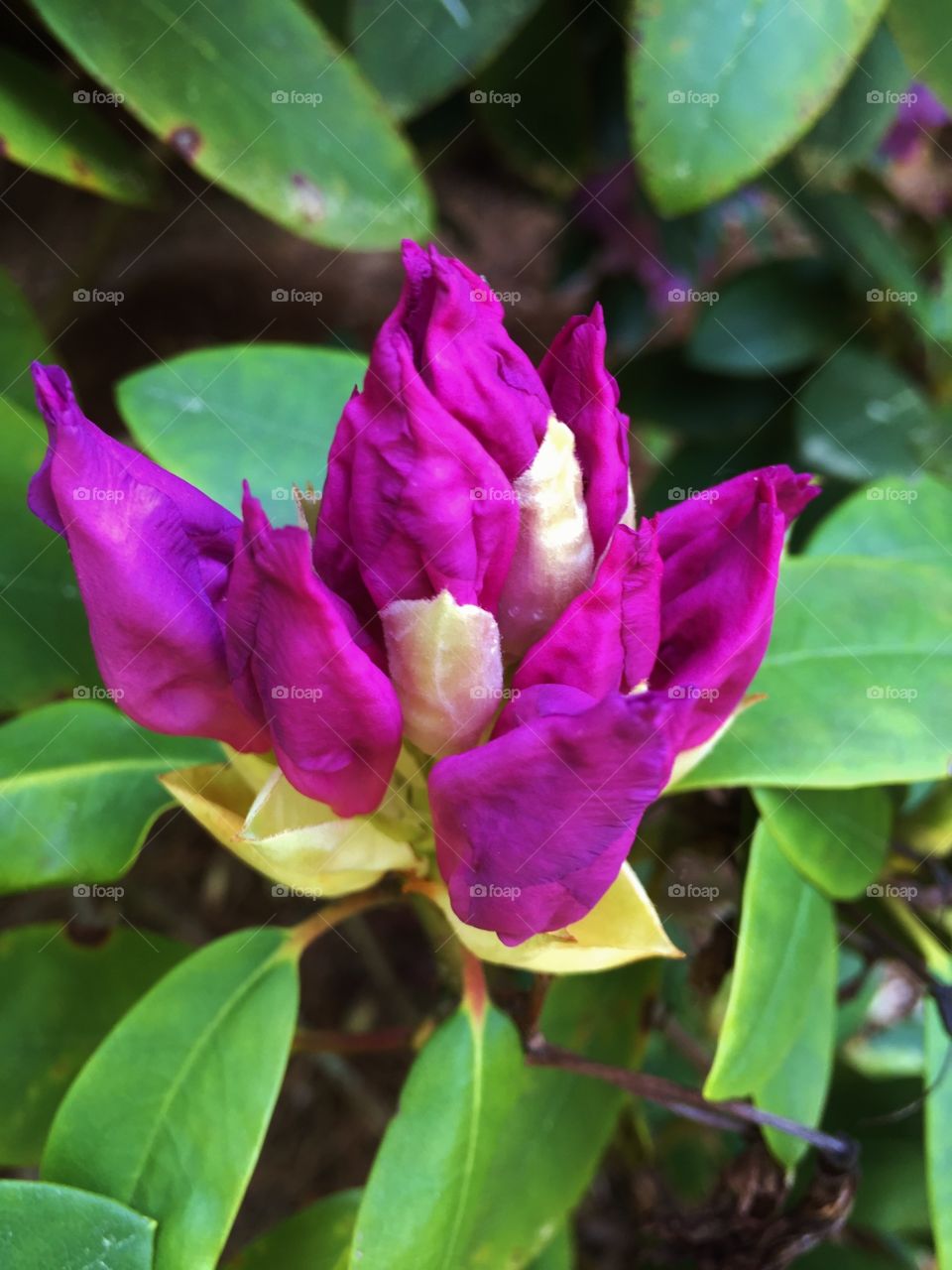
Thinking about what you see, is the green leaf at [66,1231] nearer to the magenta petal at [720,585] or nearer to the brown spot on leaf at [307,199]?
the magenta petal at [720,585]

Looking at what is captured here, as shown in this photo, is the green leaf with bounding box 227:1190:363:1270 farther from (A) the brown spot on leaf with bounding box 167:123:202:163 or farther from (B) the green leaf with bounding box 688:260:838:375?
(B) the green leaf with bounding box 688:260:838:375

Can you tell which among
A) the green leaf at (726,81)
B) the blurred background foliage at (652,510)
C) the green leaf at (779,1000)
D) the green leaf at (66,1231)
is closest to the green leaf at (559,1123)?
the blurred background foliage at (652,510)

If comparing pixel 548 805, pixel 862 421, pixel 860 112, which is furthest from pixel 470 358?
pixel 860 112

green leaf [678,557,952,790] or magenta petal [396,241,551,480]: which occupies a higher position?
magenta petal [396,241,551,480]

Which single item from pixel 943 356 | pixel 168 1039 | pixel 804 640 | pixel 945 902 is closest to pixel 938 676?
pixel 804 640

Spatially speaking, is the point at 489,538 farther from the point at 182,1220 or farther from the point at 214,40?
the point at 214,40

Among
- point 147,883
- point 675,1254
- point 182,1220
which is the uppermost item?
point 182,1220

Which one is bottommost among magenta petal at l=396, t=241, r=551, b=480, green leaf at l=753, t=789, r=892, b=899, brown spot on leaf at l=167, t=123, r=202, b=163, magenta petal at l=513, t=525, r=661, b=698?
green leaf at l=753, t=789, r=892, b=899

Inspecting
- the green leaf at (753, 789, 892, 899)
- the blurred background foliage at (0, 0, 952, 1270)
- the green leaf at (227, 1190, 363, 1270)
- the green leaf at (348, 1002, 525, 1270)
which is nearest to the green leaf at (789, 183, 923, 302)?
the blurred background foliage at (0, 0, 952, 1270)
